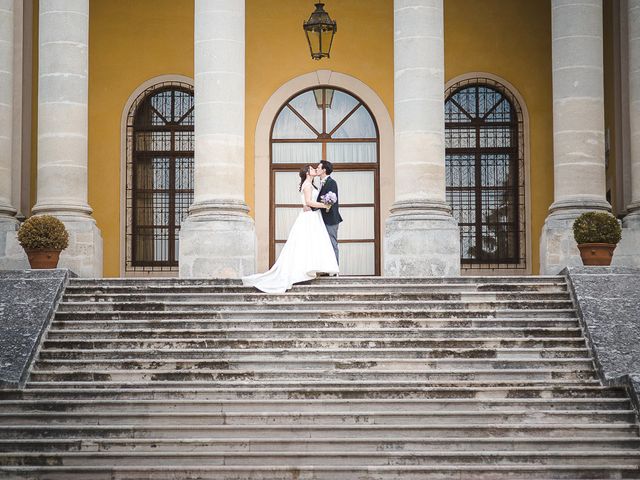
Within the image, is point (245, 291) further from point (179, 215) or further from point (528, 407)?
point (179, 215)

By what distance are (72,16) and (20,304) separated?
5490 mm

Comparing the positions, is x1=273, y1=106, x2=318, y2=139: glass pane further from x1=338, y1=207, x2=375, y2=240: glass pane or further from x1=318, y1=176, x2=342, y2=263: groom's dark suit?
x1=318, y1=176, x2=342, y2=263: groom's dark suit

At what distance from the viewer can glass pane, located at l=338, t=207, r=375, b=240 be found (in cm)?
2267

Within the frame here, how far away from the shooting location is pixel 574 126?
60.5 ft

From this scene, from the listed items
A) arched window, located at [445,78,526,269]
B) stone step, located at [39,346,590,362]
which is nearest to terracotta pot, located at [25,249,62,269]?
stone step, located at [39,346,590,362]

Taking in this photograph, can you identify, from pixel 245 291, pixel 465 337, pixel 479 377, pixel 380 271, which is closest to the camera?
pixel 479 377

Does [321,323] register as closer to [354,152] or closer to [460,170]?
[354,152]

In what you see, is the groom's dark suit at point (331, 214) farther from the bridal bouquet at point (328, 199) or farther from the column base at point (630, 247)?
the column base at point (630, 247)

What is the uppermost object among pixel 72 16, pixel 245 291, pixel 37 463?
pixel 72 16

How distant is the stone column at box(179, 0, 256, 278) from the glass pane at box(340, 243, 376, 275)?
183 inches

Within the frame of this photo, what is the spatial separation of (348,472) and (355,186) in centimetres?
1116

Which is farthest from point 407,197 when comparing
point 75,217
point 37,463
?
point 37,463

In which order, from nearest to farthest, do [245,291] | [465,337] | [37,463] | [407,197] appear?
1. [37,463]
2. [465,337]
3. [245,291]
4. [407,197]

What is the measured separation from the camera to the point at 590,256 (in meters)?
16.2
